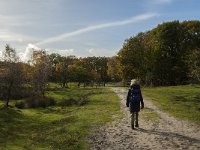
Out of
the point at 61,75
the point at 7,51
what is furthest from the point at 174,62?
the point at 7,51

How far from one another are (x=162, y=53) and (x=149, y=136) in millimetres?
87507

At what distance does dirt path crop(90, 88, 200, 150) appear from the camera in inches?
784

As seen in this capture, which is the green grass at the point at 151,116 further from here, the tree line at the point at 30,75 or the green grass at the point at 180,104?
the tree line at the point at 30,75

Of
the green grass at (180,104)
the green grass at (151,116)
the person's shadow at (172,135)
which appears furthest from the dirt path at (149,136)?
the green grass at (180,104)

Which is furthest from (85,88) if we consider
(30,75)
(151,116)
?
(151,116)

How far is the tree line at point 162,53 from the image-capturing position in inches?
4085

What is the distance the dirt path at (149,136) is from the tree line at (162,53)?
75741 millimetres

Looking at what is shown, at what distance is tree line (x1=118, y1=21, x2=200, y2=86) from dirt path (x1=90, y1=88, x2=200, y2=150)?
75741 mm

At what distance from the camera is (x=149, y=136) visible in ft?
72.2

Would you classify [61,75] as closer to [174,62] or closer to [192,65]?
[174,62]

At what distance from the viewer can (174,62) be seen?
10956 centimetres

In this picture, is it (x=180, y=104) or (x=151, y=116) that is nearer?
(x=151, y=116)

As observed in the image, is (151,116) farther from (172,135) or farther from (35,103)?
(35,103)

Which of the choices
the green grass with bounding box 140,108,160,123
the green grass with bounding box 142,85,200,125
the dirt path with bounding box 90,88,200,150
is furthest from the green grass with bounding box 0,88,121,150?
the green grass with bounding box 142,85,200,125
